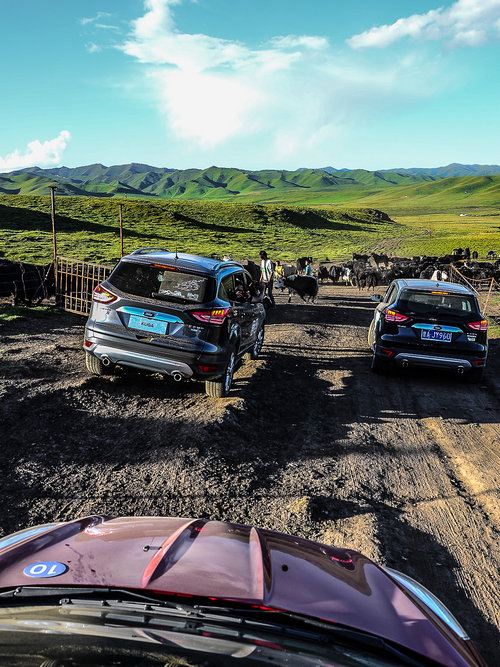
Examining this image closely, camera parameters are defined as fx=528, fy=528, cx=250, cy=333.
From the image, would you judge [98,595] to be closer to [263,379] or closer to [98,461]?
[98,461]

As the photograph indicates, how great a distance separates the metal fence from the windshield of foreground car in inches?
418

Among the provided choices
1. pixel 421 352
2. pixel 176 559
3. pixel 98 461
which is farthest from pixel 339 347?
pixel 176 559

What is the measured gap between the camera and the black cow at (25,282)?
12.8 meters

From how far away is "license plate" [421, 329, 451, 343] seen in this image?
8602 mm

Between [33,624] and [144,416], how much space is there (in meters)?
4.53

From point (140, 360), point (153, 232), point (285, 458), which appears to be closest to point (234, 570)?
point (285, 458)

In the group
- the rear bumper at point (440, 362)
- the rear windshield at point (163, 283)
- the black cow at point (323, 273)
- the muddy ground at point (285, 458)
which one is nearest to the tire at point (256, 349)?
the muddy ground at point (285, 458)

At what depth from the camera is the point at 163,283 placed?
6680mm

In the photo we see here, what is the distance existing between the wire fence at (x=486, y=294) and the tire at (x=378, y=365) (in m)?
8.13

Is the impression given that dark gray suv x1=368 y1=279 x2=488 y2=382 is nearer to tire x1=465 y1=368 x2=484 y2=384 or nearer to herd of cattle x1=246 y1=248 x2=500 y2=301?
tire x1=465 y1=368 x2=484 y2=384

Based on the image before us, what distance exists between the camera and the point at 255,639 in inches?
75.8

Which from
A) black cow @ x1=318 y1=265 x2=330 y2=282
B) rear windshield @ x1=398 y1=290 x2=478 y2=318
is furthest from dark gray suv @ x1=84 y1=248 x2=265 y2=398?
black cow @ x1=318 y1=265 x2=330 y2=282

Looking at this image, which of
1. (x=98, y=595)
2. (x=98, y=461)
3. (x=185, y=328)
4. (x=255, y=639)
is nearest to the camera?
(x=255, y=639)

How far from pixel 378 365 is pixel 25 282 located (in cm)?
873
